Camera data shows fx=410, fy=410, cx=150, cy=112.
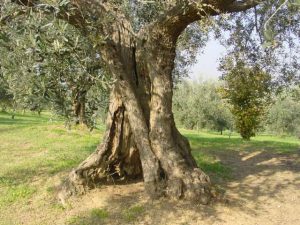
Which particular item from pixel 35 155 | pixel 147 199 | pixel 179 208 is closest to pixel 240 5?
pixel 179 208

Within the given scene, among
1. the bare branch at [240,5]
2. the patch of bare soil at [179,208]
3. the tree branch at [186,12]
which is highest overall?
the bare branch at [240,5]

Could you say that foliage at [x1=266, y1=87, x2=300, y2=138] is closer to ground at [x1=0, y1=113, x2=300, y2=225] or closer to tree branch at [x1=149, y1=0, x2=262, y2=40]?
ground at [x1=0, y1=113, x2=300, y2=225]

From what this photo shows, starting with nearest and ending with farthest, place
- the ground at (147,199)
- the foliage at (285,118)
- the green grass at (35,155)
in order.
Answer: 1. the ground at (147,199)
2. the green grass at (35,155)
3. the foliage at (285,118)

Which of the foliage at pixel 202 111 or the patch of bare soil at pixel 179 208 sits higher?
the foliage at pixel 202 111

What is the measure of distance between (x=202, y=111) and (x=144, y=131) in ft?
147

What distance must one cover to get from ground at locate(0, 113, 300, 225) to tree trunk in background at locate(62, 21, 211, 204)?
0.37 m

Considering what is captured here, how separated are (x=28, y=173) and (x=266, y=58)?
27.3ft

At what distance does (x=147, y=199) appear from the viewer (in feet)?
29.6

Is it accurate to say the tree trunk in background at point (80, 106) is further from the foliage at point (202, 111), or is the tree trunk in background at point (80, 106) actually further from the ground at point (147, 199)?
the foliage at point (202, 111)

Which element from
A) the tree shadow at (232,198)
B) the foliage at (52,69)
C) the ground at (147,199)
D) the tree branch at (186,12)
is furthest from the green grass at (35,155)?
the tree branch at (186,12)

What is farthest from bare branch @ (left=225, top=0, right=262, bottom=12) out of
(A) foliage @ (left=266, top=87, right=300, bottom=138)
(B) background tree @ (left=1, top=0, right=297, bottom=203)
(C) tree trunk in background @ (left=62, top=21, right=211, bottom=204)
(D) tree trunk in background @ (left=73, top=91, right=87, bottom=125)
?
(A) foliage @ (left=266, top=87, right=300, bottom=138)

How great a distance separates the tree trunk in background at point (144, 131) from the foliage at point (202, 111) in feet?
140

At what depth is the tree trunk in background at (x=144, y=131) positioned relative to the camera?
8.97 meters

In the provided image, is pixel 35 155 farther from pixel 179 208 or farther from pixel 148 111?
pixel 179 208
